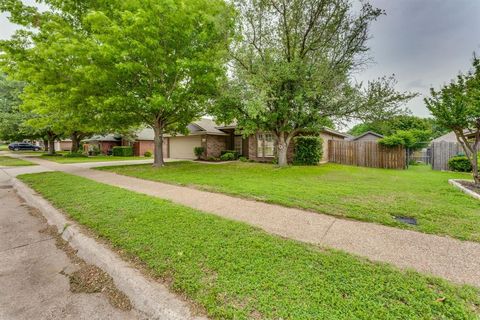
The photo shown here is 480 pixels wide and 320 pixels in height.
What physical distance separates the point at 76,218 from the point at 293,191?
5.60m

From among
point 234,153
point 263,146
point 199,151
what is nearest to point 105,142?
point 199,151

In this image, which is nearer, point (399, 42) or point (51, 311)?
point (51, 311)

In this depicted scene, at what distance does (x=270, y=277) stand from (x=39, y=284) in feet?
9.63

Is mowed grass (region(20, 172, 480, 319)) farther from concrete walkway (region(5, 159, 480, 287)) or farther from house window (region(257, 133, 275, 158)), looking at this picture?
house window (region(257, 133, 275, 158))

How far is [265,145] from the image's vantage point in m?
18.3

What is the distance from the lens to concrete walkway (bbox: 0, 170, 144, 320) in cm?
240

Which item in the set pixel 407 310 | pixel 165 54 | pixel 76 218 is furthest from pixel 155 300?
pixel 165 54

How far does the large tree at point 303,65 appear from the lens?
11.5 metres

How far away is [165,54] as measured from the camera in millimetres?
11219

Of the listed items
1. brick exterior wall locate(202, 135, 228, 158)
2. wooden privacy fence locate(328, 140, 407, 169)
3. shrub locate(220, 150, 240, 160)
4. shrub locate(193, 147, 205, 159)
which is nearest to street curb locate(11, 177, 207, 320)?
shrub locate(220, 150, 240, 160)

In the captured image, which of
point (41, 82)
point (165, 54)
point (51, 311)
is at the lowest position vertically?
point (51, 311)

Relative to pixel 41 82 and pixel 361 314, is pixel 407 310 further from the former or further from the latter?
pixel 41 82

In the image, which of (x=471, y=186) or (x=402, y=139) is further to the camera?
(x=402, y=139)

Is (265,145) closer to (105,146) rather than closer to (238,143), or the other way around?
(238,143)
